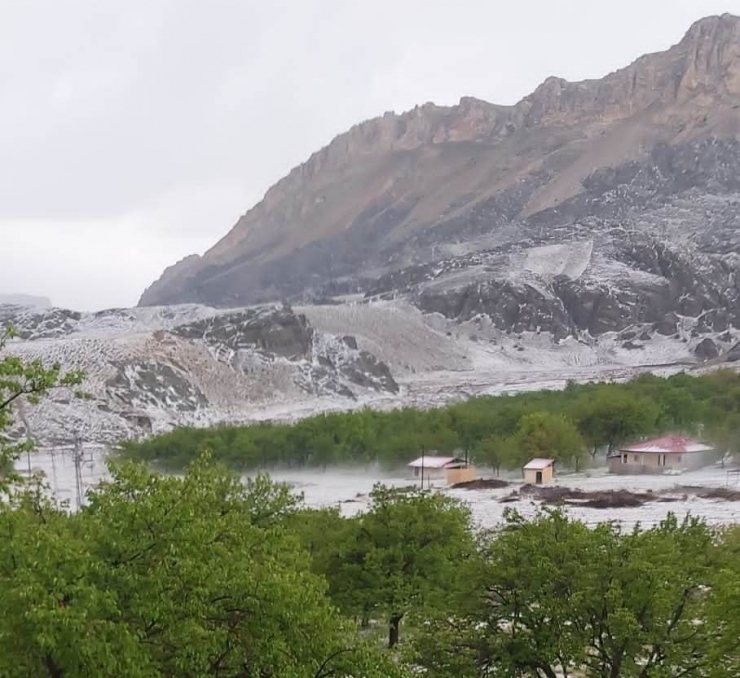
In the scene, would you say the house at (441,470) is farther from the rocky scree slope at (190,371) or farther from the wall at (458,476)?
the rocky scree slope at (190,371)

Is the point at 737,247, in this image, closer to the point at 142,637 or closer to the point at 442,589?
the point at 442,589

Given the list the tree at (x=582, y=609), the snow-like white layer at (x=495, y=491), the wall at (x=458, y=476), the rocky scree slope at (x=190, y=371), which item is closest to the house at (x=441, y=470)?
the wall at (x=458, y=476)

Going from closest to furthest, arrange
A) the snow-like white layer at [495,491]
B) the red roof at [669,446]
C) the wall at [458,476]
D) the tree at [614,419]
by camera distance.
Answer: the snow-like white layer at [495,491], the red roof at [669,446], the wall at [458,476], the tree at [614,419]

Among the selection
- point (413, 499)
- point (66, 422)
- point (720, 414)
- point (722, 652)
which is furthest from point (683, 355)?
point (722, 652)

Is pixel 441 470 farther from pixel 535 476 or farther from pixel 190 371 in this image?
pixel 190 371

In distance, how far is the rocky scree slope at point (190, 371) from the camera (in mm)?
94312

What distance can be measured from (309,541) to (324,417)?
172ft

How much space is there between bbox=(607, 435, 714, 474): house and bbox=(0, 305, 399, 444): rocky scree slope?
167 ft

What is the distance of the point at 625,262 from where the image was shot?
7859 inches

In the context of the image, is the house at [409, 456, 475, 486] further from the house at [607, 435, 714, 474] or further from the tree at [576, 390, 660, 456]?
the tree at [576, 390, 660, 456]

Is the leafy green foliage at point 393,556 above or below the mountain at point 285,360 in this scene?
below

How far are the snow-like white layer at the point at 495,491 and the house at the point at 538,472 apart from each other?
782 mm

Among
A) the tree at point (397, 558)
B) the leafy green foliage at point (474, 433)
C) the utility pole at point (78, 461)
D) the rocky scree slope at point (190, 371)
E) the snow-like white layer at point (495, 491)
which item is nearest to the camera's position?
the tree at point (397, 558)

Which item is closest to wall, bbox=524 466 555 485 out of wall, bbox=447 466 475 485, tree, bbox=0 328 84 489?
wall, bbox=447 466 475 485
